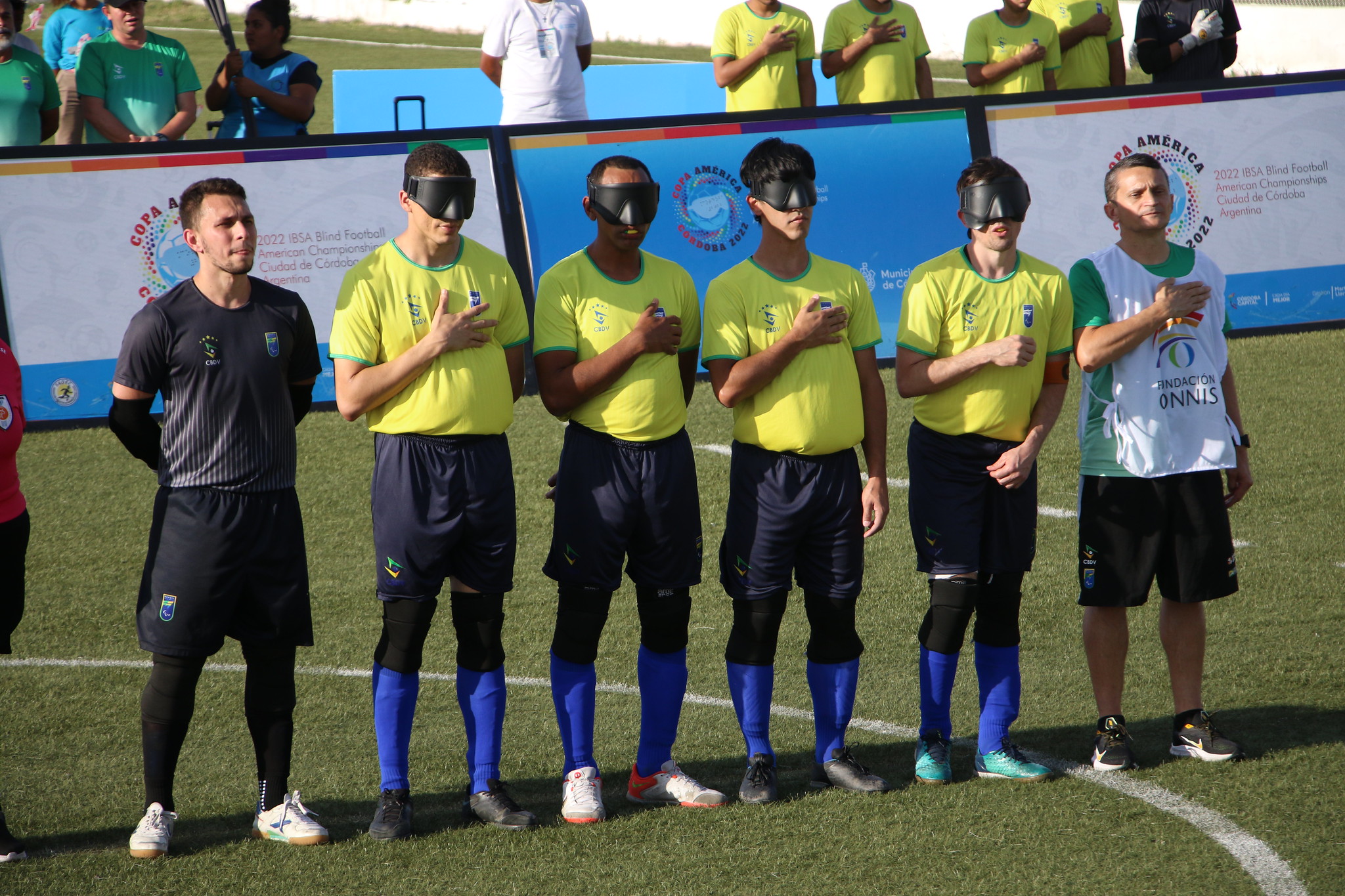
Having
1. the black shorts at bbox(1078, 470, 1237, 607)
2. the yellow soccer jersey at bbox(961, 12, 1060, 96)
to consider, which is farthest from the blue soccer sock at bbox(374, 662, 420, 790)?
Answer: the yellow soccer jersey at bbox(961, 12, 1060, 96)

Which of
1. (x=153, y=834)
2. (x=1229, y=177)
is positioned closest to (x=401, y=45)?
(x=1229, y=177)

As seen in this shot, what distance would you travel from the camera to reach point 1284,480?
310 inches

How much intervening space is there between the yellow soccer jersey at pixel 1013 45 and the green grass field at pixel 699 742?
12.1ft

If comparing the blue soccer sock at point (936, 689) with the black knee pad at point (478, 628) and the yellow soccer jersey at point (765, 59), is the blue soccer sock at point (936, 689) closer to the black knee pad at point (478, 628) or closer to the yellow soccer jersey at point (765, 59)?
the black knee pad at point (478, 628)

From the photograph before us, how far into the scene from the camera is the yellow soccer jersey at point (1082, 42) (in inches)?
428

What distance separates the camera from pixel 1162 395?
194 inches

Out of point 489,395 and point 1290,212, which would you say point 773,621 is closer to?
point 489,395

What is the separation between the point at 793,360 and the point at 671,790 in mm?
1619

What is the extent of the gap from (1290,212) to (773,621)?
23.2 ft

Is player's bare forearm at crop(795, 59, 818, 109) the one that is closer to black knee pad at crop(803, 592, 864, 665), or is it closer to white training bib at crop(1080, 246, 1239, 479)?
white training bib at crop(1080, 246, 1239, 479)

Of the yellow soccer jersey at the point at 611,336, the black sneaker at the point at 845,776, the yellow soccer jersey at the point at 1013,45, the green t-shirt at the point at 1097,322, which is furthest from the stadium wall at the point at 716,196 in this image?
the black sneaker at the point at 845,776

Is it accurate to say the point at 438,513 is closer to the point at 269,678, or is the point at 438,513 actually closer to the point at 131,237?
the point at 269,678

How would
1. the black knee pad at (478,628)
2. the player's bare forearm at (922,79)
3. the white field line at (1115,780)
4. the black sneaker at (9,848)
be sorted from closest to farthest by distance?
the white field line at (1115,780)
the black sneaker at (9,848)
the black knee pad at (478,628)
the player's bare forearm at (922,79)

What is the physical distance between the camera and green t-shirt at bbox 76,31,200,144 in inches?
373
